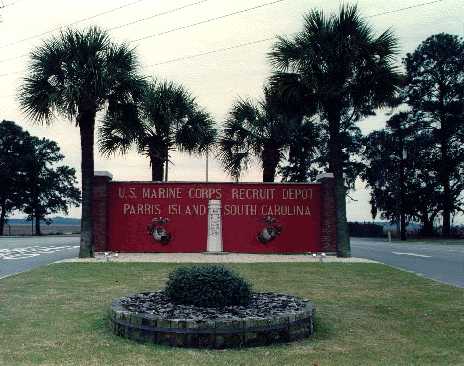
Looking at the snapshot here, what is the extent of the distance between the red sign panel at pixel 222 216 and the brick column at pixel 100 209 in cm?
50

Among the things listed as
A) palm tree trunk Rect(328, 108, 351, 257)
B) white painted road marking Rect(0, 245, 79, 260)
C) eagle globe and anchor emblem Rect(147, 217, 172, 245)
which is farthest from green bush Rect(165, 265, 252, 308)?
eagle globe and anchor emblem Rect(147, 217, 172, 245)

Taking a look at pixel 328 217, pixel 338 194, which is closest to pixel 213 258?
pixel 328 217

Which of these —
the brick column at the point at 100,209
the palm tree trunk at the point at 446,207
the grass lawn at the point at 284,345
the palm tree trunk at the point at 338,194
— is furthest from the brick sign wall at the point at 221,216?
the palm tree trunk at the point at 446,207

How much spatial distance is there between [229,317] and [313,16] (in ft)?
53.9

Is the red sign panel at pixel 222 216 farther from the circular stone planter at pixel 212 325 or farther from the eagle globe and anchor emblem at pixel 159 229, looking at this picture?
the circular stone planter at pixel 212 325

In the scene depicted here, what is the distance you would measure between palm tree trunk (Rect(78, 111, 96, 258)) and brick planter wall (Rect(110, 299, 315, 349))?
13510 mm

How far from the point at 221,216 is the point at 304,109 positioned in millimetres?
5127

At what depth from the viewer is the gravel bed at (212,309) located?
6.71 m

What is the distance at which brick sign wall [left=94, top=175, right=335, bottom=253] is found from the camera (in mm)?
22109

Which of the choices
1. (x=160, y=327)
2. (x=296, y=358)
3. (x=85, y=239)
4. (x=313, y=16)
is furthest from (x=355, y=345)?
(x=313, y=16)

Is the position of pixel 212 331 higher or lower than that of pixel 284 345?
higher

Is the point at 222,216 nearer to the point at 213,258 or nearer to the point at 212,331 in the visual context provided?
the point at 213,258

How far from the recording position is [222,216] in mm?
22141

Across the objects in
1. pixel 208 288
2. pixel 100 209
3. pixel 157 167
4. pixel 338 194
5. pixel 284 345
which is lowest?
pixel 284 345
